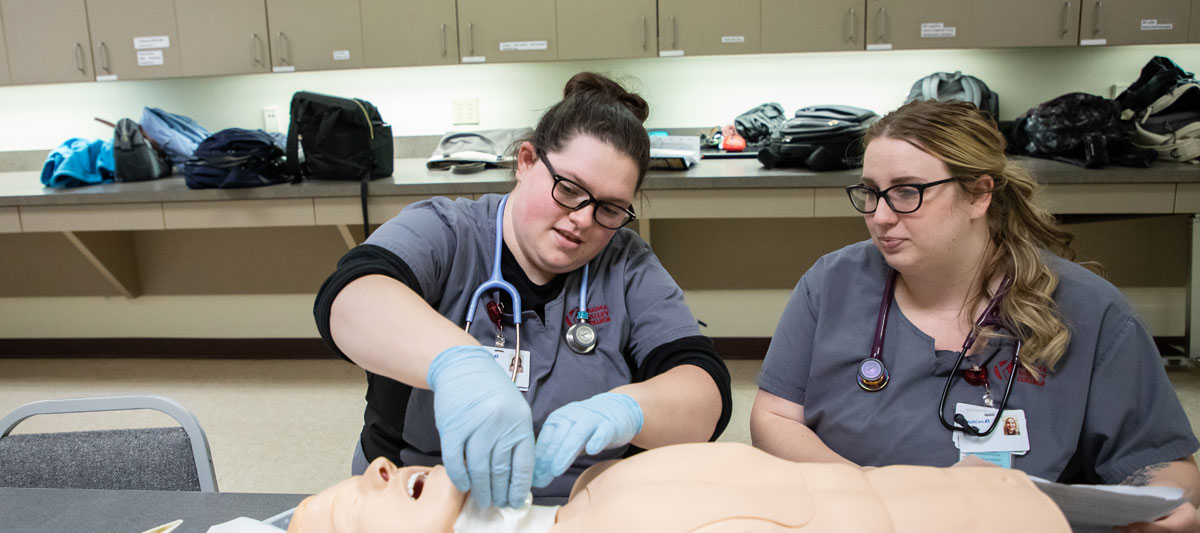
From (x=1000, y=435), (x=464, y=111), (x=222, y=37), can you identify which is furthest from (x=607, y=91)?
(x=222, y=37)

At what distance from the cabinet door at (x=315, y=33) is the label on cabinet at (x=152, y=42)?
0.47 metres

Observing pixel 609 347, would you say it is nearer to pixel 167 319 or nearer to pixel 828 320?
pixel 828 320

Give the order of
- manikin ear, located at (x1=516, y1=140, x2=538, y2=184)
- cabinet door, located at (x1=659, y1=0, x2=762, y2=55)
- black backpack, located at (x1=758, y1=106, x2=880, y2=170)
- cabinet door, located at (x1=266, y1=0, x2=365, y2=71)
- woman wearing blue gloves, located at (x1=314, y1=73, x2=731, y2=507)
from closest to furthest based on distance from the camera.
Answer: woman wearing blue gloves, located at (x1=314, y1=73, x2=731, y2=507) → manikin ear, located at (x1=516, y1=140, x2=538, y2=184) → black backpack, located at (x1=758, y1=106, x2=880, y2=170) → cabinet door, located at (x1=659, y1=0, x2=762, y2=55) → cabinet door, located at (x1=266, y1=0, x2=365, y2=71)

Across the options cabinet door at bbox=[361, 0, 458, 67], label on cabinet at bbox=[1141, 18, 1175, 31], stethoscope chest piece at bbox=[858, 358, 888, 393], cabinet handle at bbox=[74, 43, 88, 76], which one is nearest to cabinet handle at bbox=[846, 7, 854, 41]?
label on cabinet at bbox=[1141, 18, 1175, 31]

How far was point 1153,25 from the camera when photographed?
119 inches

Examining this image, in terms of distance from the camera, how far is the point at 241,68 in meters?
3.33

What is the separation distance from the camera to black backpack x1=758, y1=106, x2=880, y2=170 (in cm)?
269

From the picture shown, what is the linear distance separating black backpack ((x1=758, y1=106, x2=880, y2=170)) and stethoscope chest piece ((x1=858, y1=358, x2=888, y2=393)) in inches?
61.2

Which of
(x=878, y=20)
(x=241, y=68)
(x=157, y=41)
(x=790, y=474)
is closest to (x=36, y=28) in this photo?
(x=157, y=41)

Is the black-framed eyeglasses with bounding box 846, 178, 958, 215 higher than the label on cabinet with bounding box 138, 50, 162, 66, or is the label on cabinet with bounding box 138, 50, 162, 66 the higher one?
the label on cabinet with bounding box 138, 50, 162, 66

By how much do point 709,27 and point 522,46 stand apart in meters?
0.79

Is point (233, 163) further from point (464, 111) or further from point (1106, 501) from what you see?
point (1106, 501)

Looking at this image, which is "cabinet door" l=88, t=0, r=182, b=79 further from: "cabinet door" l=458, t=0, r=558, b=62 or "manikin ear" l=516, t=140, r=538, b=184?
"manikin ear" l=516, t=140, r=538, b=184

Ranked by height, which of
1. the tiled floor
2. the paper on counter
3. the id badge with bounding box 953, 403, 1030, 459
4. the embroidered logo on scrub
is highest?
the embroidered logo on scrub
